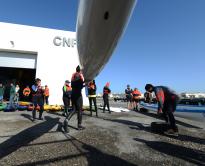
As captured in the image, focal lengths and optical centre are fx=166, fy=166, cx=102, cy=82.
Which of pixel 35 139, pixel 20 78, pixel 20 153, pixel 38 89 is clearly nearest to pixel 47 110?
pixel 38 89

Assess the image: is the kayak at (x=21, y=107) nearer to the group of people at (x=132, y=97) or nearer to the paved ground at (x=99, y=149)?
the paved ground at (x=99, y=149)

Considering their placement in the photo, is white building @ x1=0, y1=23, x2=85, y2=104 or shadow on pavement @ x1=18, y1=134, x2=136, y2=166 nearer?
shadow on pavement @ x1=18, y1=134, x2=136, y2=166

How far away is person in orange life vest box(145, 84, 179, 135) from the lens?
4716 millimetres

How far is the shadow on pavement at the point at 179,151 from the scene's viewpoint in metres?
2.96

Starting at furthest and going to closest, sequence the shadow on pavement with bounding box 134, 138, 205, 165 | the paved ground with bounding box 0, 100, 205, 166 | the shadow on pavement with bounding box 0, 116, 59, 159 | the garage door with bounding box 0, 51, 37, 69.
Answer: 1. the garage door with bounding box 0, 51, 37, 69
2. the shadow on pavement with bounding box 0, 116, 59, 159
3. the shadow on pavement with bounding box 134, 138, 205, 165
4. the paved ground with bounding box 0, 100, 205, 166

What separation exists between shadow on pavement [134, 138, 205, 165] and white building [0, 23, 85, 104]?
1096 centimetres

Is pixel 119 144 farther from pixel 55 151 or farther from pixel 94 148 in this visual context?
pixel 55 151

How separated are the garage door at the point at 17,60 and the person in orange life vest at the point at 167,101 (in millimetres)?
11638

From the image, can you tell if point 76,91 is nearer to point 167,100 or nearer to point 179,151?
point 167,100

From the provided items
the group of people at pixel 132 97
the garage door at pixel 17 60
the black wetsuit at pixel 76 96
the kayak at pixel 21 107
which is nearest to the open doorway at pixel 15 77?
Result: the garage door at pixel 17 60

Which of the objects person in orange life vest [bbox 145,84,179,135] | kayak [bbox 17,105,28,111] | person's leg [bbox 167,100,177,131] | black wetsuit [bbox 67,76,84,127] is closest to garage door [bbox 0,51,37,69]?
kayak [bbox 17,105,28,111]

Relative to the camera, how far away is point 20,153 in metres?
3.03

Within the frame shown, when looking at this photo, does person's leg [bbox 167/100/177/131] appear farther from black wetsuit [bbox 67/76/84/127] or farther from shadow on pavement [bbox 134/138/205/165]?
black wetsuit [bbox 67/76/84/127]

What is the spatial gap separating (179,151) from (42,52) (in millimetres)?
12811
